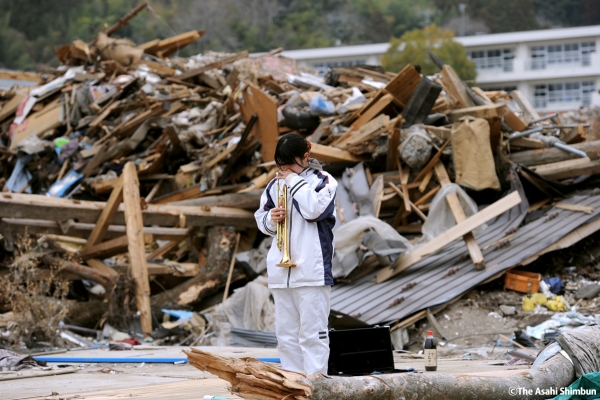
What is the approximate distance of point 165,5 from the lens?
258 feet

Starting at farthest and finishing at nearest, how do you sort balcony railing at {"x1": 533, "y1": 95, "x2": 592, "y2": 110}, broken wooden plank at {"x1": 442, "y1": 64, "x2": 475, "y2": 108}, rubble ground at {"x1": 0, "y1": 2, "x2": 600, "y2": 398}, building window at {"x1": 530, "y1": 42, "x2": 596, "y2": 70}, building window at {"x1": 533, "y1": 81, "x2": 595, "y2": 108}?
building window at {"x1": 530, "y1": 42, "x2": 596, "y2": 70}, building window at {"x1": 533, "y1": 81, "x2": 595, "y2": 108}, balcony railing at {"x1": 533, "y1": 95, "x2": 592, "y2": 110}, broken wooden plank at {"x1": 442, "y1": 64, "x2": 475, "y2": 108}, rubble ground at {"x1": 0, "y1": 2, "x2": 600, "y2": 398}

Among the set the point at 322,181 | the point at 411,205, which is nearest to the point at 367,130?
the point at 411,205

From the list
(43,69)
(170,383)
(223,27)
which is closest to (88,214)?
(170,383)

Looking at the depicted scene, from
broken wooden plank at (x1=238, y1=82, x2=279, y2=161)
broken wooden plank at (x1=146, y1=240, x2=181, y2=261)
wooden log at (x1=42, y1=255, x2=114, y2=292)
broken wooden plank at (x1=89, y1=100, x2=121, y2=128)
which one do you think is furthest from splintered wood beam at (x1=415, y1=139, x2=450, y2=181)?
broken wooden plank at (x1=89, y1=100, x2=121, y2=128)

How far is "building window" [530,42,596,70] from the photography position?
5844cm

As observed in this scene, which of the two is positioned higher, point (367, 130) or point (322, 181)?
point (367, 130)

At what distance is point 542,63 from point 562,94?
2.74m

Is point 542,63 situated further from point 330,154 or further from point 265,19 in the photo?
point 330,154

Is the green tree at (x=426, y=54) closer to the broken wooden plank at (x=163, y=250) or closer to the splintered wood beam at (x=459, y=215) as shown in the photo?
the broken wooden plank at (x=163, y=250)

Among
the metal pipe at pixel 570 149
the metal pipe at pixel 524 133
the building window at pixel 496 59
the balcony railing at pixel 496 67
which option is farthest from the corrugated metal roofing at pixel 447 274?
the building window at pixel 496 59

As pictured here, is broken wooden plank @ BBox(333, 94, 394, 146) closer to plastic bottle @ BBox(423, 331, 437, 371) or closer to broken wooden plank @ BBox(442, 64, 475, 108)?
broken wooden plank @ BBox(442, 64, 475, 108)

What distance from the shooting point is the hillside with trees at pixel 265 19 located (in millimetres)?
65125

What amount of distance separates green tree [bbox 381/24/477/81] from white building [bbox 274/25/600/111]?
2393 millimetres

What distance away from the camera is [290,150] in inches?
201
